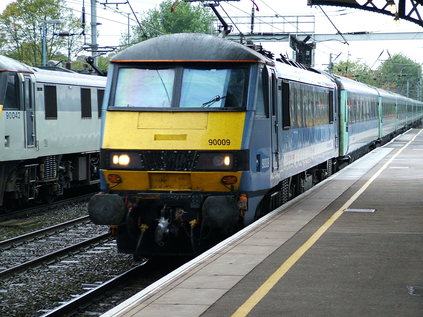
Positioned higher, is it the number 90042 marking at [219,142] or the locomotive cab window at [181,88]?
the locomotive cab window at [181,88]

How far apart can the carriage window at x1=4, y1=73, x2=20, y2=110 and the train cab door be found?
34cm

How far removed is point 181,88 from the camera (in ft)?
40.2

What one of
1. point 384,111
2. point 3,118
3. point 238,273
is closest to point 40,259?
point 238,273

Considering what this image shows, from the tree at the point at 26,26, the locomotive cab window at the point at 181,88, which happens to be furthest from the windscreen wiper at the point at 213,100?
the tree at the point at 26,26

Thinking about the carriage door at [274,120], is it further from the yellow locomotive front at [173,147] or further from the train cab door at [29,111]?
the train cab door at [29,111]

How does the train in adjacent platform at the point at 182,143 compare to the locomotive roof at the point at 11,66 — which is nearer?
the train in adjacent platform at the point at 182,143

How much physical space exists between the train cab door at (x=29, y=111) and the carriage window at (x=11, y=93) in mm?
345

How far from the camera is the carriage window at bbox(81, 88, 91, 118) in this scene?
76.7 feet

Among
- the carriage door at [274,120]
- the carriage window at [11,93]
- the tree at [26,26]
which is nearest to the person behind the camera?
the carriage door at [274,120]

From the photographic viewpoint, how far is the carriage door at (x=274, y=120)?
44.4ft

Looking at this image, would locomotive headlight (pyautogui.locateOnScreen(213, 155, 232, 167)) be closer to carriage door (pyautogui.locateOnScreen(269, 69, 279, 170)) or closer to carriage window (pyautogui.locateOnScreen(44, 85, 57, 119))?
carriage door (pyautogui.locateOnScreen(269, 69, 279, 170))

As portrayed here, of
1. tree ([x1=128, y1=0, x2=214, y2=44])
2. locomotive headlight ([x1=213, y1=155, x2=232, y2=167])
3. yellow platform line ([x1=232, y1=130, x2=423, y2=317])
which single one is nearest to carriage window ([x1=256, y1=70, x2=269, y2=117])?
locomotive headlight ([x1=213, y1=155, x2=232, y2=167])

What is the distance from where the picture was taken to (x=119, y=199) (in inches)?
459

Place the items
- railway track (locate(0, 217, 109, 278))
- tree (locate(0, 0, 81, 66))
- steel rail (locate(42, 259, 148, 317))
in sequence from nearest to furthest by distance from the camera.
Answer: steel rail (locate(42, 259, 148, 317)), railway track (locate(0, 217, 109, 278)), tree (locate(0, 0, 81, 66))
